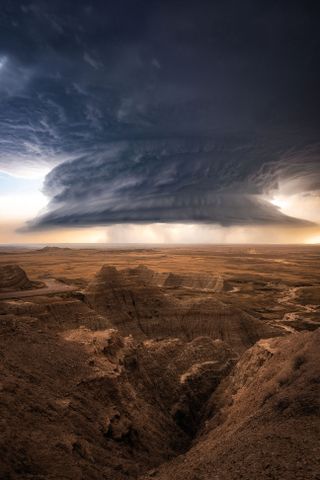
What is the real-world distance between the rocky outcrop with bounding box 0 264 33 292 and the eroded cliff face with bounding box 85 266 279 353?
19.1 m

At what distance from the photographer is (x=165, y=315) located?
41.6m

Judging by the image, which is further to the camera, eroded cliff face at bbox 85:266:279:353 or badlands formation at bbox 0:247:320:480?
eroded cliff face at bbox 85:266:279:353

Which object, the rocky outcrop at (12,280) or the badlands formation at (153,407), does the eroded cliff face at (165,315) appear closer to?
the badlands formation at (153,407)

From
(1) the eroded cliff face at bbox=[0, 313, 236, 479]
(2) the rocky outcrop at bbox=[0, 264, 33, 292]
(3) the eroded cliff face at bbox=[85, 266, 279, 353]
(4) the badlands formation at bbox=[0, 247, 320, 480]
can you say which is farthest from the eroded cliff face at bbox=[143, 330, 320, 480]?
(2) the rocky outcrop at bbox=[0, 264, 33, 292]

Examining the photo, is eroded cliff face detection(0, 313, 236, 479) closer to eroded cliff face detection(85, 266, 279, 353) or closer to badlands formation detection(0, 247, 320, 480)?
badlands formation detection(0, 247, 320, 480)

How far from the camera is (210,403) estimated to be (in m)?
20.9

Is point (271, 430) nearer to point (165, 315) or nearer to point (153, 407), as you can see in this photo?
point (153, 407)

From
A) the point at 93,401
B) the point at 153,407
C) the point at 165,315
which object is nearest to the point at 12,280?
the point at 165,315

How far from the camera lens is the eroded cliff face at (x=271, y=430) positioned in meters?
9.17

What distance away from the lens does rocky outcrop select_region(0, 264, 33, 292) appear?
57500 mm

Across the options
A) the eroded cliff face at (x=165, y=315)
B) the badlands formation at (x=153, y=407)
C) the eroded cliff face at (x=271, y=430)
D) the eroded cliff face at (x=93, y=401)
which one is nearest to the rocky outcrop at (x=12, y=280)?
the eroded cliff face at (x=165, y=315)

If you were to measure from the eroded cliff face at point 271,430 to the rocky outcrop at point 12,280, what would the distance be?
158ft

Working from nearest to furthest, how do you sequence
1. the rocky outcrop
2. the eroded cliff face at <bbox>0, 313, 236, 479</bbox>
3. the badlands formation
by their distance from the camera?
the badlands formation
the eroded cliff face at <bbox>0, 313, 236, 479</bbox>
the rocky outcrop

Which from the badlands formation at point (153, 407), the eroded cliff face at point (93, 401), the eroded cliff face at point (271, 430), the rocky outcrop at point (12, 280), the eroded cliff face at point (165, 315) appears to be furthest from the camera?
the rocky outcrop at point (12, 280)
